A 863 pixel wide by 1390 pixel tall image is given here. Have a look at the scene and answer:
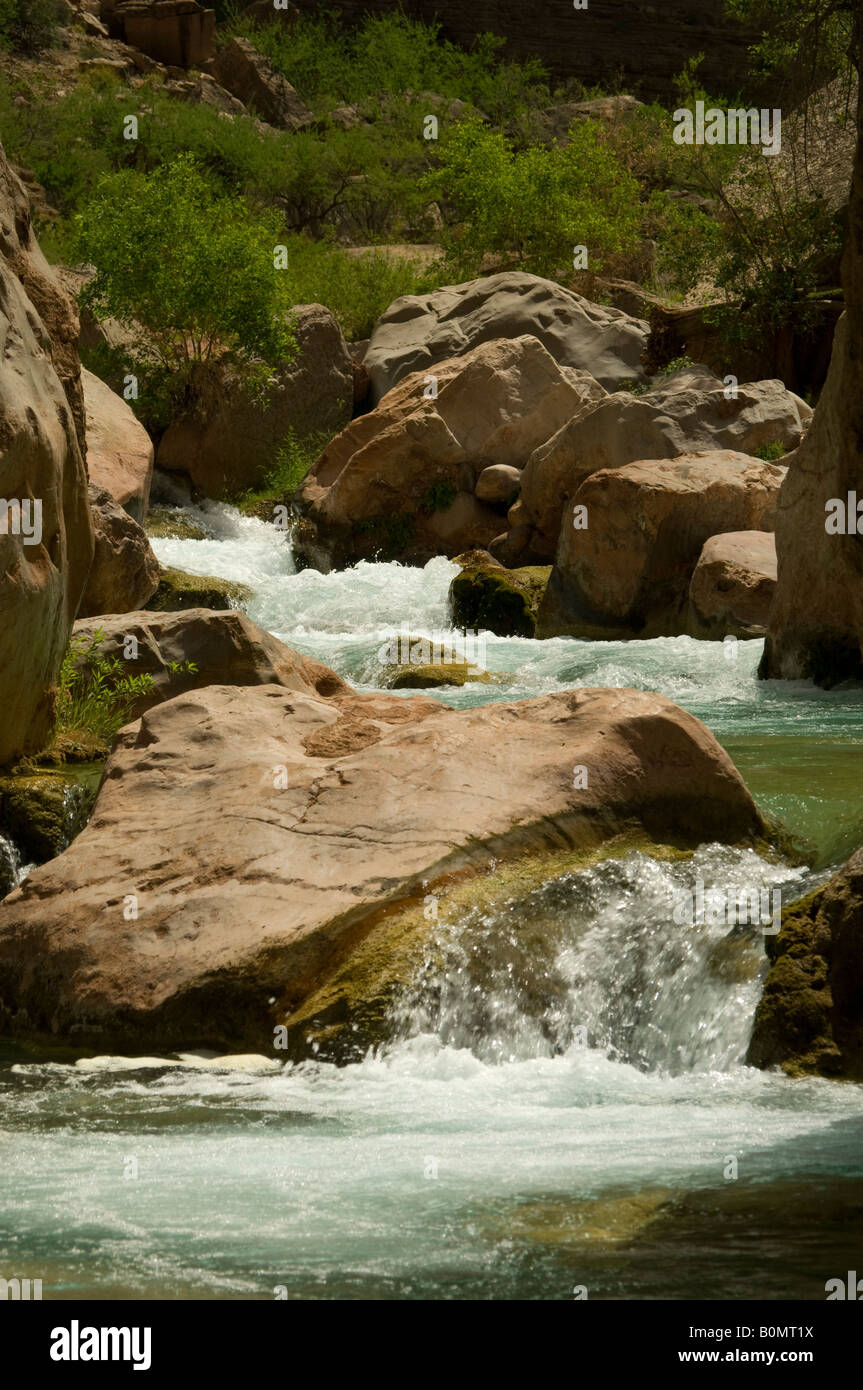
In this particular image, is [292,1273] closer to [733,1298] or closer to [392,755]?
[733,1298]

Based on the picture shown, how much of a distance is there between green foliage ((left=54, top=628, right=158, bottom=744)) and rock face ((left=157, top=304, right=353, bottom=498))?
14186 millimetres

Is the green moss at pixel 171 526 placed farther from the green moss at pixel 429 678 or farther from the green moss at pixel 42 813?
the green moss at pixel 42 813

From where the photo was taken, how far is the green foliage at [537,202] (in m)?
26.9

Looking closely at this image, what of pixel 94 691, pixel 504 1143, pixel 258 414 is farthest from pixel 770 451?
pixel 504 1143

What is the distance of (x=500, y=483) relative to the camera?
63.0ft

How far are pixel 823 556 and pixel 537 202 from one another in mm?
17063

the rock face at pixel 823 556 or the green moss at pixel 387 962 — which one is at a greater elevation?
the rock face at pixel 823 556

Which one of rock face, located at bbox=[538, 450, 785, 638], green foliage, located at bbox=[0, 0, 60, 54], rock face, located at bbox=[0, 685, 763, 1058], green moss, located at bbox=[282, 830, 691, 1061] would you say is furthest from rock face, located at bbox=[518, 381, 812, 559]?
green foliage, located at bbox=[0, 0, 60, 54]

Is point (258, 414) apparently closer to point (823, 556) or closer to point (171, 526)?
point (171, 526)

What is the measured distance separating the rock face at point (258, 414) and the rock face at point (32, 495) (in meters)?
14.4

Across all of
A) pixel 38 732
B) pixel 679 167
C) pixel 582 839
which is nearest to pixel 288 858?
pixel 582 839

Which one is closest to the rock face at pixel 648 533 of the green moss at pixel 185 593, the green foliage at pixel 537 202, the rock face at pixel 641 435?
the rock face at pixel 641 435

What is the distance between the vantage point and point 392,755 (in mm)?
6566

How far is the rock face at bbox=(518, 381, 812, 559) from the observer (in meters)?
17.2
